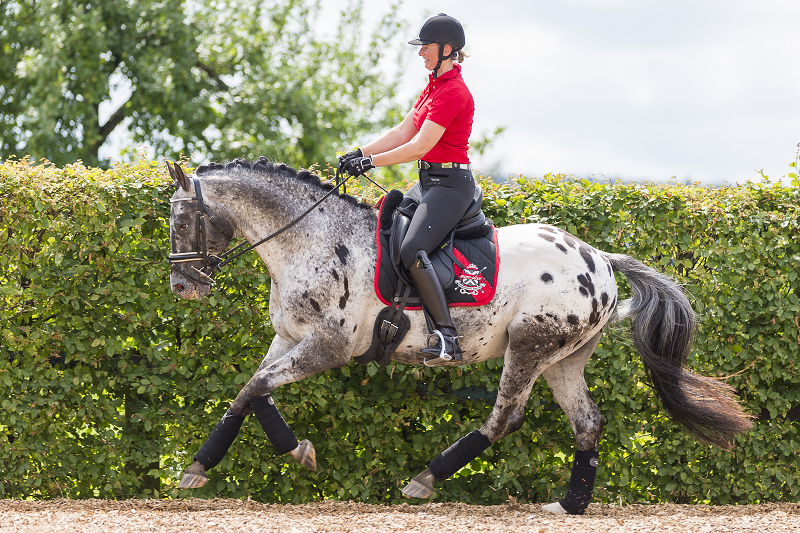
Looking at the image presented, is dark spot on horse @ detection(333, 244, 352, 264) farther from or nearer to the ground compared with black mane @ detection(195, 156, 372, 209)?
nearer to the ground

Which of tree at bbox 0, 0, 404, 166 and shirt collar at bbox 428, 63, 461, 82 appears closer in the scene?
shirt collar at bbox 428, 63, 461, 82

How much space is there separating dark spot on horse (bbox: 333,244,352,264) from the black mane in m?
0.36

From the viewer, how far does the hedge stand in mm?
5133

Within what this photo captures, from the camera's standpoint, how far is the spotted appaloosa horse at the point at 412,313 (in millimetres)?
4129

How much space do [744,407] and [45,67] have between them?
51.5 feet

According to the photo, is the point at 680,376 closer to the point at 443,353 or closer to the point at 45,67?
the point at 443,353

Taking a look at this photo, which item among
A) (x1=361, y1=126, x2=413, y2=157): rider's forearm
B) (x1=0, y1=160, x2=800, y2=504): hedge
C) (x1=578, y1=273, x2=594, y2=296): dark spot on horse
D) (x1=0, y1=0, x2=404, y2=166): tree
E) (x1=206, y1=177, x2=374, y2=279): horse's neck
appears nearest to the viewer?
(x1=206, y1=177, x2=374, y2=279): horse's neck

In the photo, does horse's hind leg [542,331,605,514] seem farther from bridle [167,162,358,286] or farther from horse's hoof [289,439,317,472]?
bridle [167,162,358,286]

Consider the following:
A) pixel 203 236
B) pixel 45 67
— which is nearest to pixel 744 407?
pixel 203 236

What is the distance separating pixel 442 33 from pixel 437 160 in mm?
769

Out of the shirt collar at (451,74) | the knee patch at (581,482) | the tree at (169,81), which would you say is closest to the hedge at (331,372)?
the knee patch at (581,482)

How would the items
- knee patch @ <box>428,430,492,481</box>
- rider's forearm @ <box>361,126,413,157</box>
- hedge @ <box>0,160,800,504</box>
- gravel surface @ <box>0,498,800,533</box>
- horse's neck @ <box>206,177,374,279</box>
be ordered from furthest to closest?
1. hedge @ <box>0,160,800,504</box>
2. rider's forearm @ <box>361,126,413,157</box>
3. knee patch @ <box>428,430,492,481</box>
4. horse's neck @ <box>206,177,374,279</box>
5. gravel surface @ <box>0,498,800,533</box>

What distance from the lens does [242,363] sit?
17.0 feet

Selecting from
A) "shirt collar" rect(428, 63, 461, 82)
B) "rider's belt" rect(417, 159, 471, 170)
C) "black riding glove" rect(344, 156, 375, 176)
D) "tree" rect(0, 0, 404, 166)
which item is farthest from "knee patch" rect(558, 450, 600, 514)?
"tree" rect(0, 0, 404, 166)
